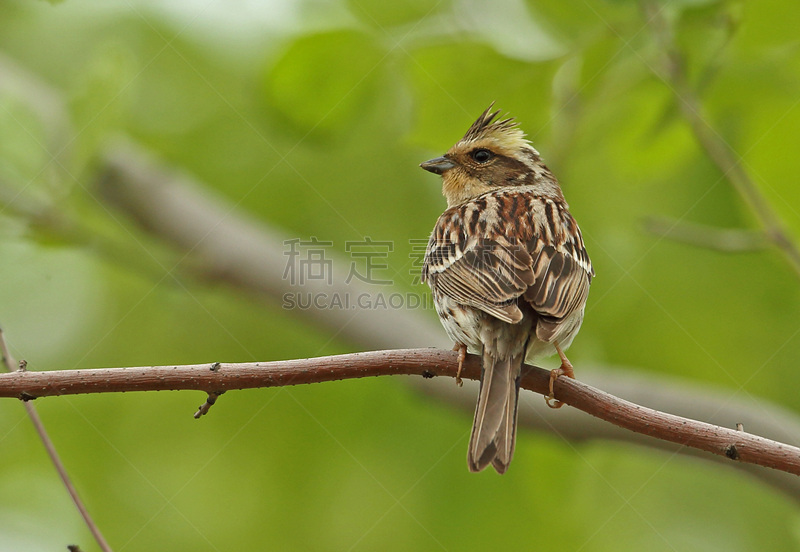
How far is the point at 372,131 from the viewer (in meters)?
6.32

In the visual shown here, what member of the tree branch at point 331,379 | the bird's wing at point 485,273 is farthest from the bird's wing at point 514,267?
the tree branch at point 331,379

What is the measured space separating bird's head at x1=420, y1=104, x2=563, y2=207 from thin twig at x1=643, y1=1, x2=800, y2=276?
185 centimetres

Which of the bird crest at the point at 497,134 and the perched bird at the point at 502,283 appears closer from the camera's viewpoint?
the perched bird at the point at 502,283

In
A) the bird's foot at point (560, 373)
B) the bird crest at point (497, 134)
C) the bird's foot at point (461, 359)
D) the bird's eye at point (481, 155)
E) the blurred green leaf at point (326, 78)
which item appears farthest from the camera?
the bird's eye at point (481, 155)

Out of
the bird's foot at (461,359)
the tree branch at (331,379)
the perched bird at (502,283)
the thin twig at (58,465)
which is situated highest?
the perched bird at (502,283)

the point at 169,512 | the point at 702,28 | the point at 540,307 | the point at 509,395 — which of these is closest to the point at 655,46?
the point at 702,28

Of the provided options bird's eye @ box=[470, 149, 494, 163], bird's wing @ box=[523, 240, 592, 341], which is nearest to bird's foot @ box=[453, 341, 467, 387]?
bird's wing @ box=[523, 240, 592, 341]

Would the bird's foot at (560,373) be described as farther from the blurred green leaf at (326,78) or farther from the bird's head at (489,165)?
the bird's head at (489,165)

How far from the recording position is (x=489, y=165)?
6.48 m

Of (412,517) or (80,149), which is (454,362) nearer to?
(80,149)

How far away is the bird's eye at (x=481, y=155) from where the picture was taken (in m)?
6.41

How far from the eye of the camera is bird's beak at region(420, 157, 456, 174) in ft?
20.2

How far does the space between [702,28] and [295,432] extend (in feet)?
13.2

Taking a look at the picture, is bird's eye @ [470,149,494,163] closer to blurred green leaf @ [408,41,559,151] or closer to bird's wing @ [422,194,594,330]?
bird's wing @ [422,194,594,330]
